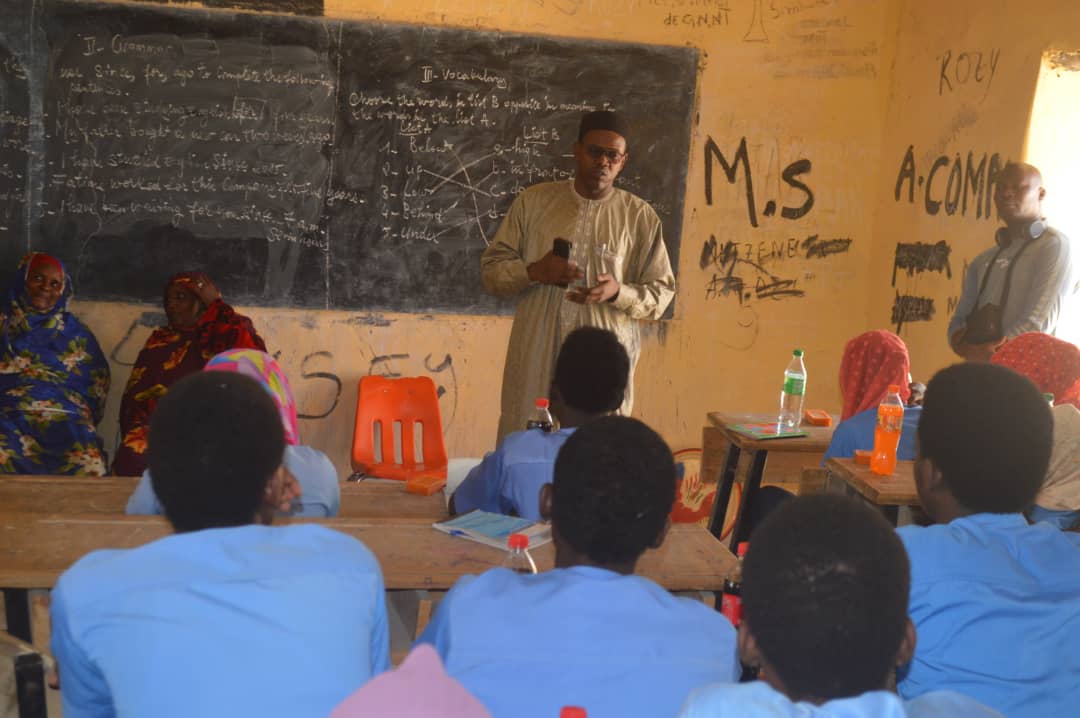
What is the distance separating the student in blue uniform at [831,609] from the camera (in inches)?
45.1

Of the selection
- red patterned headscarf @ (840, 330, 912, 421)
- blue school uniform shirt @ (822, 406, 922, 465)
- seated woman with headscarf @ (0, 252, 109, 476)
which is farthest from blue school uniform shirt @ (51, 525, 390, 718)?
seated woman with headscarf @ (0, 252, 109, 476)

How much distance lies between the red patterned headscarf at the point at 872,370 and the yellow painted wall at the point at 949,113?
100cm

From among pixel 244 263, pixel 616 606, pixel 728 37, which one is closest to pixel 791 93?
pixel 728 37

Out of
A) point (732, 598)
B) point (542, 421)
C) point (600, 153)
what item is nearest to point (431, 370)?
point (600, 153)

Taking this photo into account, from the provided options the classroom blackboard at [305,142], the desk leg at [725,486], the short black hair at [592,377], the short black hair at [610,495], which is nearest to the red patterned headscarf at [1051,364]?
→ the desk leg at [725,486]

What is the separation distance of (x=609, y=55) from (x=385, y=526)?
3302 mm

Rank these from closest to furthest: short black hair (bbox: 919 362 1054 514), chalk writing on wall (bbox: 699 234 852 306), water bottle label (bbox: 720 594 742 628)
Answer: short black hair (bbox: 919 362 1054 514)
water bottle label (bbox: 720 594 742 628)
chalk writing on wall (bbox: 699 234 852 306)

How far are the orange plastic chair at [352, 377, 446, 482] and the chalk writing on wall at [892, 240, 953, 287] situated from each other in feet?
8.06

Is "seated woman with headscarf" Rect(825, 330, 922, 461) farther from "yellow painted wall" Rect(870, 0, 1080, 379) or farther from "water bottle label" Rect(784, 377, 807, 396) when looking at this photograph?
"yellow painted wall" Rect(870, 0, 1080, 379)

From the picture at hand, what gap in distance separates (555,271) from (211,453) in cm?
224

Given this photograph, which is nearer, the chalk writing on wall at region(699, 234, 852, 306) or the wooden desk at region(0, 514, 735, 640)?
the wooden desk at region(0, 514, 735, 640)

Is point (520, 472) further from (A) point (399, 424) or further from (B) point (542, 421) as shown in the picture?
(A) point (399, 424)

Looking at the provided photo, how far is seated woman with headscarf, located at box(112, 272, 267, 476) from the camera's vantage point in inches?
172

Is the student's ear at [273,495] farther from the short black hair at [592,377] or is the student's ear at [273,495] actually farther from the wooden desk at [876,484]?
the wooden desk at [876,484]
